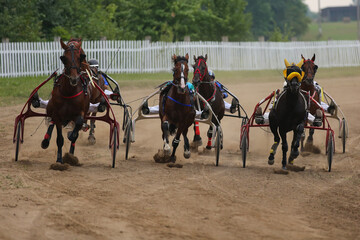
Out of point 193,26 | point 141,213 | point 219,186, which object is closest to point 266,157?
point 219,186

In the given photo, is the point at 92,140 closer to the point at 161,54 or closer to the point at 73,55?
the point at 73,55

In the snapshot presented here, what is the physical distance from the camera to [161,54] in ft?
108

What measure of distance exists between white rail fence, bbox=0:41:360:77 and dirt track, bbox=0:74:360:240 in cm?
1181

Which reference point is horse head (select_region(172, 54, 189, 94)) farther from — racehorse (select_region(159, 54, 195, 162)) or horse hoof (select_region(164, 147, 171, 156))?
horse hoof (select_region(164, 147, 171, 156))

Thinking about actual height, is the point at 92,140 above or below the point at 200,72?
below

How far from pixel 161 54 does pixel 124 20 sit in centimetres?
1015

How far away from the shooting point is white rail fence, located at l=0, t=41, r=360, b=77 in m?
29.5

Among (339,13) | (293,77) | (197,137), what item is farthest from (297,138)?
(339,13)

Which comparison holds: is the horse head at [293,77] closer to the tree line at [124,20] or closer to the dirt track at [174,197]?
the dirt track at [174,197]

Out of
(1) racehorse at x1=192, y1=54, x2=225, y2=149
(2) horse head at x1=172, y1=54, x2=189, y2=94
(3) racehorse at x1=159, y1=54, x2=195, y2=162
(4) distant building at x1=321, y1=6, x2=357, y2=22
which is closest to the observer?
(2) horse head at x1=172, y1=54, x2=189, y2=94

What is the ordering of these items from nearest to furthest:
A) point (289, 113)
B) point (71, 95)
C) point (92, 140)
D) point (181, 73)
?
point (71, 95), point (181, 73), point (289, 113), point (92, 140)

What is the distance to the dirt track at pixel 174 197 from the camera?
7871 mm

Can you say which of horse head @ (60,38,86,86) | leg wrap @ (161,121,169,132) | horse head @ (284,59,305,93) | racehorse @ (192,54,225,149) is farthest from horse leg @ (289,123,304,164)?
horse head @ (60,38,86,86)

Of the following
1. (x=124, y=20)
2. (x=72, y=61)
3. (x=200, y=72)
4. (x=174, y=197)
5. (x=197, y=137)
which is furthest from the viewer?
(x=124, y=20)
